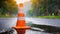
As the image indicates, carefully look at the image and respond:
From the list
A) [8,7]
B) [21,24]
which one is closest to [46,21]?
[21,24]

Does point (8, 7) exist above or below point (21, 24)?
above

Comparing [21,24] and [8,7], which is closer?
[21,24]

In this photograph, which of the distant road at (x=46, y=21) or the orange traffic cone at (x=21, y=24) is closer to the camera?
the orange traffic cone at (x=21, y=24)

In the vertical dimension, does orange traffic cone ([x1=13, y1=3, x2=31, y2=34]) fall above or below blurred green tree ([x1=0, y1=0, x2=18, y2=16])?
below

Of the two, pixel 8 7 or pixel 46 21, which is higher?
pixel 8 7

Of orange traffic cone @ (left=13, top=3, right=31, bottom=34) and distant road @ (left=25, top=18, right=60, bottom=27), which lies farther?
distant road @ (left=25, top=18, right=60, bottom=27)

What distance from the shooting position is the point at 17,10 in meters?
2.05

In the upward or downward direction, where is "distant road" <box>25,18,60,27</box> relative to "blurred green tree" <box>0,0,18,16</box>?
downward

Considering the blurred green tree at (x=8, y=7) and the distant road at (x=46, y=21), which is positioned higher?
the blurred green tree at (x=8, y=7)

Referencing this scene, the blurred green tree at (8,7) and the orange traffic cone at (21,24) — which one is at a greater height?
the blurred green tree at (8,7)

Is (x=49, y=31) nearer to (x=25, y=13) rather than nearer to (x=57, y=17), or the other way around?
(x=57, y=17)

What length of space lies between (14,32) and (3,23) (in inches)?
6.4

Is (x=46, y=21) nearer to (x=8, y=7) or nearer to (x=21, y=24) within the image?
(x=21, y=24)

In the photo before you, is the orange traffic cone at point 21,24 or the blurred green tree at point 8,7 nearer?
the orange traffic cone at point 21,24
